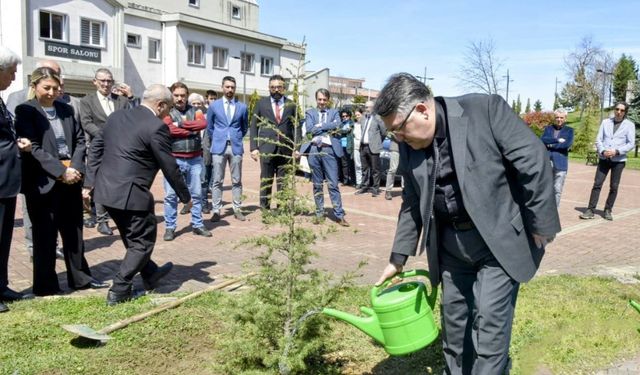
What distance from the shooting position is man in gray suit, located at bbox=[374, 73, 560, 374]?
2.83 meters

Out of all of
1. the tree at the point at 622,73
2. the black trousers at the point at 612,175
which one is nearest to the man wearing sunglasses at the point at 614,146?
the black trousers at the point at 612,175

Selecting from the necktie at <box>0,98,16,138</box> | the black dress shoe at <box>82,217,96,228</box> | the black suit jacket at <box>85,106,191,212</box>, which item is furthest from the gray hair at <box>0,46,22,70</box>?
the black dress shoe at <box>82,217,96,228</box>

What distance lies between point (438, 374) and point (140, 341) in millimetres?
2126

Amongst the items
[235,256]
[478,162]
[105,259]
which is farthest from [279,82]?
[478,162]

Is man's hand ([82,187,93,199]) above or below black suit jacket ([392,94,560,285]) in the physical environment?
below

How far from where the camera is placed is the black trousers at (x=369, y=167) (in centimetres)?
1259

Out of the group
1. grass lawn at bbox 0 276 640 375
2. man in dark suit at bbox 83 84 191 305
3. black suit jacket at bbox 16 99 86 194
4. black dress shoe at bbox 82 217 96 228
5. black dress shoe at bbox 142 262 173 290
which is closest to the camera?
grass lawn at bbox 0 276 640 375

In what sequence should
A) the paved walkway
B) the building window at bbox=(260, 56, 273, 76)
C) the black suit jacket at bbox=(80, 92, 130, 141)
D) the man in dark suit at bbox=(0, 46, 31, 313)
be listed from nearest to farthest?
1. the man in dark suit at bbox=(0, 46, 31, 313)
2. the paved walkway
3. the black suit jacket at bbox=(80, 92, 130, 141)
4. the building window at bbox=(260, 56, 273, 76)

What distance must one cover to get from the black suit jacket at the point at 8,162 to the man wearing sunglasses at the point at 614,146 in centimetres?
920

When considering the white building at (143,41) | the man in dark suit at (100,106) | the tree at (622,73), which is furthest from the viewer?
the tree at (622,73)

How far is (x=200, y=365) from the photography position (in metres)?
3.87

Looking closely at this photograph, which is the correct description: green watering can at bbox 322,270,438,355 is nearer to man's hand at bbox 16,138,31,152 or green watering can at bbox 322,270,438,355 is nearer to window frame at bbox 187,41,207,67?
man's hand at bbox 16,138,31,152

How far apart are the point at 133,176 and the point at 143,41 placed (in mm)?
35112

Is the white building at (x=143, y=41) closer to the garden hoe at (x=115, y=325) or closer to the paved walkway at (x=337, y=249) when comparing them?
the paved walkway at (x=337, y=249)
